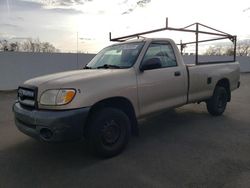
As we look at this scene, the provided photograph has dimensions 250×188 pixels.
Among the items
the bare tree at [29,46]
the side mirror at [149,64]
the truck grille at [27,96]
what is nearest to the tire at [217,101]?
the side mirror at [149,64]

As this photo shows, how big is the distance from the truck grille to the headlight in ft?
0.67

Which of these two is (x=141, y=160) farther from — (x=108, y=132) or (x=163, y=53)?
(x=163, y=53)

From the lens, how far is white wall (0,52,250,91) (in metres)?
13.2

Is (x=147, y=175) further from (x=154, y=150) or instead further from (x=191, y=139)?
(x=191, y=139)

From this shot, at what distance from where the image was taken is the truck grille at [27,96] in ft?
13.7

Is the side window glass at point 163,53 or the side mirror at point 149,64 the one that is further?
the side window glass at point 163,53

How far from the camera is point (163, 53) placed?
5719mm

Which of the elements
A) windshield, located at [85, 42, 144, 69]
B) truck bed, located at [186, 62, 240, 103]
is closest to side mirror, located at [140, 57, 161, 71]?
windshield, located at [85, 42, 144, 69]

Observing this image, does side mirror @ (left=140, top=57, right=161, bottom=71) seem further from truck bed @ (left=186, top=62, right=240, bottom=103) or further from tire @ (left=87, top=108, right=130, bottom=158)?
truck bed @ (left=186, top=62, right=240, bottom=103)

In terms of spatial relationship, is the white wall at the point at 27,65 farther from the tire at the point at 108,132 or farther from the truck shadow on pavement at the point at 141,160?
the tire at the point at 108,132

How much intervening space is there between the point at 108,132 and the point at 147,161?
0.76 meters

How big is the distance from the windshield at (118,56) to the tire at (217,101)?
292 centimetres

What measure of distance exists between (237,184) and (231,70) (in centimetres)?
479

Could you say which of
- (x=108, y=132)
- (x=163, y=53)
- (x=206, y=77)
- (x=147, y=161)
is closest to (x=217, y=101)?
(x=206, y=77)
